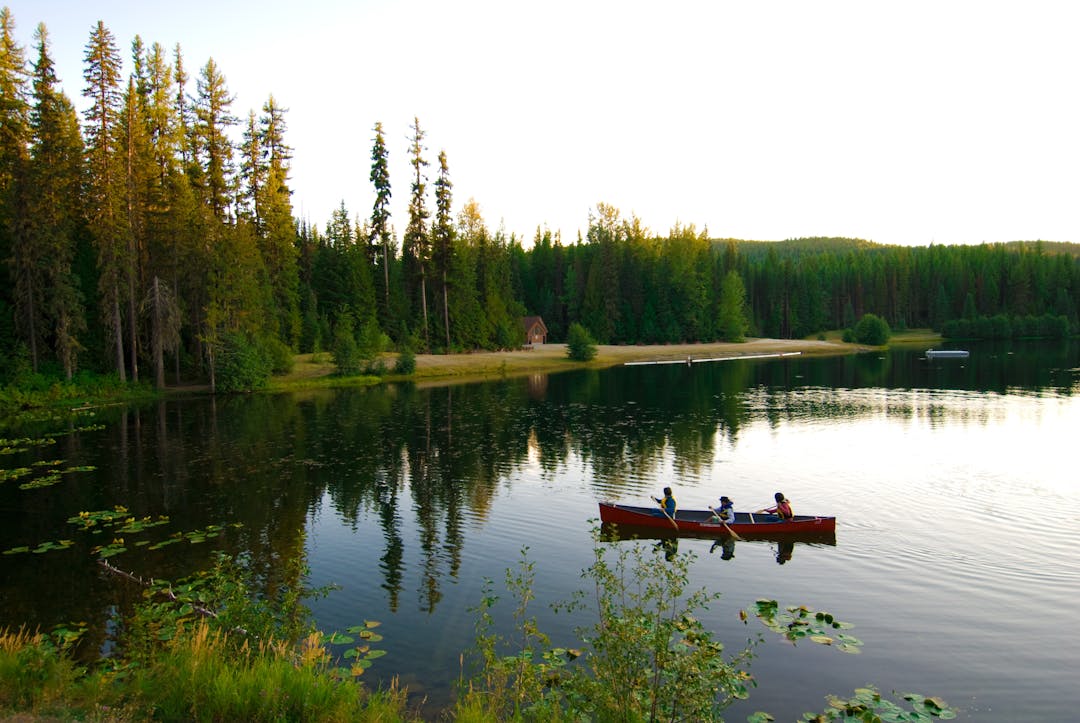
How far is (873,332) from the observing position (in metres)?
121

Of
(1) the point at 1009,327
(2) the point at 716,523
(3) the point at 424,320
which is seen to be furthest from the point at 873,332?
(2) the point at 716,523

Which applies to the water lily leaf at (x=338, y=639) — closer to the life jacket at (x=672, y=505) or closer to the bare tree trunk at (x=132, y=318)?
the life jacket at (x=672, y=505)

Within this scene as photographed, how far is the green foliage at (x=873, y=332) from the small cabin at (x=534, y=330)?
5722 cm

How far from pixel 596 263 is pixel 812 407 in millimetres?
68450

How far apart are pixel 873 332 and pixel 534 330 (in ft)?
197

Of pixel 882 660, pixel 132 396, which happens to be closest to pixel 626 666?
pixel 882 660

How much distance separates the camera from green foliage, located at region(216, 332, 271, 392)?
57094 millimetres

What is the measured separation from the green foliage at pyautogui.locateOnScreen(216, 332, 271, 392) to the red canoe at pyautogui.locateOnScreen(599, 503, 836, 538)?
44.8 m

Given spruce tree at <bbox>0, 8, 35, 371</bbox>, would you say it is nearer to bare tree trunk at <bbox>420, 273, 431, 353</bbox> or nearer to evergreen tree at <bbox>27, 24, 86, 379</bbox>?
evergreen tree at <bbox>27, 24, 86, 379</bbox>

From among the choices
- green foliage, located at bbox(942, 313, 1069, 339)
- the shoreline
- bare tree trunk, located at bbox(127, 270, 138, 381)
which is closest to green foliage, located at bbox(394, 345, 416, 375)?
the shoreline

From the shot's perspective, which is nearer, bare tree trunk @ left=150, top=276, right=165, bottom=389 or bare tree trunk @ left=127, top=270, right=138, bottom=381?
bare tree trunk @ left=127, top=270, right=138, bottom=381

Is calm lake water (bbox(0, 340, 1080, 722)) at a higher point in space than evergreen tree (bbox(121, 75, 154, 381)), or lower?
lower

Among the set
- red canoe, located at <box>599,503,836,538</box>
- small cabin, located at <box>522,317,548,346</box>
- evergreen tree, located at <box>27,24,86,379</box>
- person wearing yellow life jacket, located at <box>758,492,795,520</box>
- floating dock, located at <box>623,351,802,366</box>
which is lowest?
red canoe, located at <box>599,503,836,538</box>

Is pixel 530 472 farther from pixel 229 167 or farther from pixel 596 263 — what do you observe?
pixel 596 263
